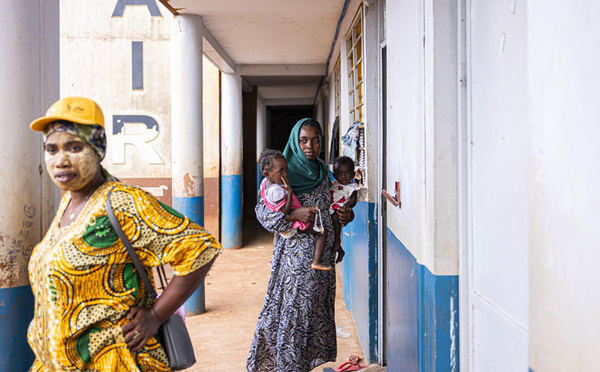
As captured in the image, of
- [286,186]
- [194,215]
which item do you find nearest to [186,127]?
[194,215]

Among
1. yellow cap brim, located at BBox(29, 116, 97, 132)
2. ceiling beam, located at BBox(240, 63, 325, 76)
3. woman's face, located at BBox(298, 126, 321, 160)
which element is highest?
ceiling beam, located at BBox(240, 63, 325, 76)

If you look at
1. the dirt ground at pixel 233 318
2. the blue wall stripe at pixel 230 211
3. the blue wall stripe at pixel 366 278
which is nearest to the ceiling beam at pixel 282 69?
the blue wall stripe at pixel 230 211

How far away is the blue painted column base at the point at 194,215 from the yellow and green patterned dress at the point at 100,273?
13.0ft

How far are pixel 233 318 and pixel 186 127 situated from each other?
2343 mm

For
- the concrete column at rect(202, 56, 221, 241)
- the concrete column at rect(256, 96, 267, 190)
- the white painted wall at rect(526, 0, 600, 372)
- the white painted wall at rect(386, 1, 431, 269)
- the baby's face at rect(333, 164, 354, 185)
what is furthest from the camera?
the concrete column at rect(256, 96, 267, 190)

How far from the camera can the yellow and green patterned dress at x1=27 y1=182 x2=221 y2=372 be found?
1.63 m

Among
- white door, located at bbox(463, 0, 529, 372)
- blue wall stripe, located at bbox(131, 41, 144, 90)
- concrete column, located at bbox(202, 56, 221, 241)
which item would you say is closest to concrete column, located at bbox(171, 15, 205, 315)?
white door, located at bbox(463, 0, 529, 372)

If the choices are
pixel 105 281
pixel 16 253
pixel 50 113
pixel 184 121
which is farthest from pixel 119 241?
pixel 184 121

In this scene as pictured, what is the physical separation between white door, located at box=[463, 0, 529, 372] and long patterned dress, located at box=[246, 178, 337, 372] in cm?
155

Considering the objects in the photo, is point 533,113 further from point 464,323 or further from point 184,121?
point 184,121

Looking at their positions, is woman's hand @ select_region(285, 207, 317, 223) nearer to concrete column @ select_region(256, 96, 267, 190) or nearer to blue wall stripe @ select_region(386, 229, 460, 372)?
blue wall stripe @ select_region(386, 229, 460, 372)

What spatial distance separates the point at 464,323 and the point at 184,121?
4.52m

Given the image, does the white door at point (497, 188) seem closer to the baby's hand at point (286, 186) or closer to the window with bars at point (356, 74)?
the baby's hand at point (286, 186)

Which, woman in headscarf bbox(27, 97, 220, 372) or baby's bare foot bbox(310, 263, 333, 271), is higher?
woman in headscarf bbox(27, 97, 220, 372)
